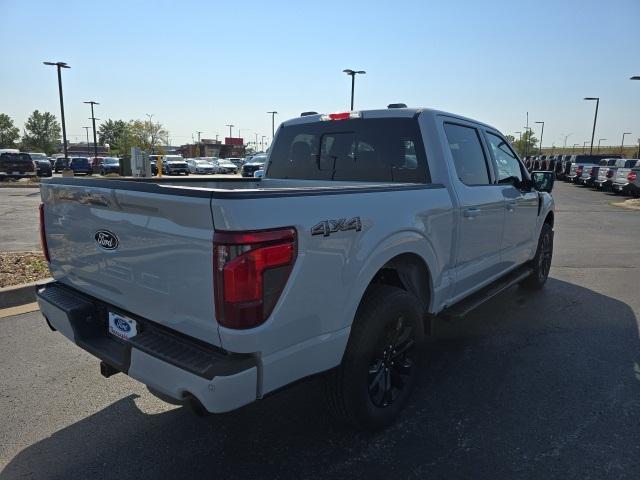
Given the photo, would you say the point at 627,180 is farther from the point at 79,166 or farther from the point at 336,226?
the point at 79,166

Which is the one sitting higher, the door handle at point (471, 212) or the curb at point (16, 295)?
the door handle at point (471, 212)

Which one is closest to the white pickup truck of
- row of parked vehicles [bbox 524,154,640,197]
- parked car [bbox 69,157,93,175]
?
row of parked vehicles [bbox 524,154,640,197]

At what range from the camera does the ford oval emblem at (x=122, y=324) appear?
8.40 feet

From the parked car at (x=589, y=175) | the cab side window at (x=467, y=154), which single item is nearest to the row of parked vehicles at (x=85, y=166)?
the cab side window at (x=467, y=154)

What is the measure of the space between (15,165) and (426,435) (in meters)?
31.8

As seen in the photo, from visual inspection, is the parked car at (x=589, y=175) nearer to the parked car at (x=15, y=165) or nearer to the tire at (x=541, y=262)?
the tire at (x=541, y=262)

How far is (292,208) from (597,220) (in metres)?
13.8

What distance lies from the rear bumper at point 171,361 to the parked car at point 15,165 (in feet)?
99.7

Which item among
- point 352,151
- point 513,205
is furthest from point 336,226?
point 513,205

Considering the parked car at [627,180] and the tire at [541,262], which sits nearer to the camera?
the tire at [541,262]

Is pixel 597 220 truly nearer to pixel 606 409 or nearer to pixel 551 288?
pixel 551 288

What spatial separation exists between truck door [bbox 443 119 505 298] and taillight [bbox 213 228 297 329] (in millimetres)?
1923

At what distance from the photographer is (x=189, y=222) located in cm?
206

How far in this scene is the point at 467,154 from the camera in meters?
4.03
